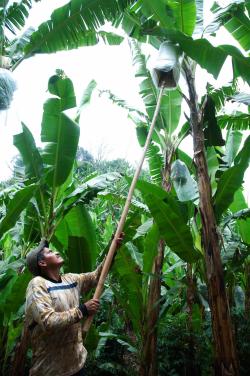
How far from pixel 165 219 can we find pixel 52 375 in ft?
4.12

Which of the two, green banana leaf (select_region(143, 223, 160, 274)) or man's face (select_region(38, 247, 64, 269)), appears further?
green banana leaf (select_region(143, 223, 160, 274))

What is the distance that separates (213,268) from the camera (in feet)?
8.38

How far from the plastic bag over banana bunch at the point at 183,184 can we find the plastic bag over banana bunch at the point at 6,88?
141 centimetres

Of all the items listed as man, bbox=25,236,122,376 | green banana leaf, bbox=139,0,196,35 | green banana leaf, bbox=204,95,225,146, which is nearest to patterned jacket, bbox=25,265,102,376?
man, bbox=25,236,122,376

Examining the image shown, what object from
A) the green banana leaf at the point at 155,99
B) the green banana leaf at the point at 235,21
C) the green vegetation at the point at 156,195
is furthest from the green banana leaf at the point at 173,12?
the green banana leaf at the point at 155,99

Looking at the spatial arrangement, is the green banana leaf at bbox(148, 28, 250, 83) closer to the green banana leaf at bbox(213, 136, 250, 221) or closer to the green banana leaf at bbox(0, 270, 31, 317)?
the green banana leaf at bbox(213, 136, 250, 221)

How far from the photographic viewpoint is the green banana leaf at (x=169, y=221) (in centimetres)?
264

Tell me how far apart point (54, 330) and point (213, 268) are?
3.99 ft

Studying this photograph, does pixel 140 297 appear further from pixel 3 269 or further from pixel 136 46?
pixel 136 46

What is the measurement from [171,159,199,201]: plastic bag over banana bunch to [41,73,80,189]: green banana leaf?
0.89 metres

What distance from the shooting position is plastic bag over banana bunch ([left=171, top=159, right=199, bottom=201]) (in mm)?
2934

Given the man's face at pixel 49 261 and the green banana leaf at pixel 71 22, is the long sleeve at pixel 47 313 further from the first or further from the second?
the green banana leaf at pixel 71 22

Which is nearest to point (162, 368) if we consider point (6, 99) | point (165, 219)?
point (165, 219)

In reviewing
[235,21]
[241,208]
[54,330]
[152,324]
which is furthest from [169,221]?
[235,21]
